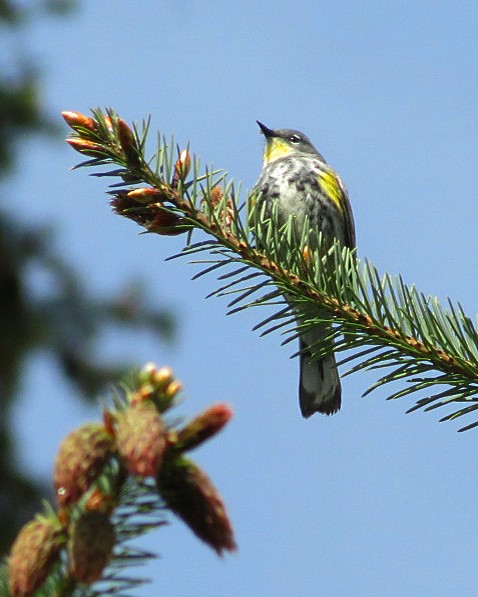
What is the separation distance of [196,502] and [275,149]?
5116 mm

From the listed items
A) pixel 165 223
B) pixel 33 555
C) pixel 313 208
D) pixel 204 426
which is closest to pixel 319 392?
pixel 313 208

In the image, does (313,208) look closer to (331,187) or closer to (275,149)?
(331,187)

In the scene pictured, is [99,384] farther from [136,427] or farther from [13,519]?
[136,427]

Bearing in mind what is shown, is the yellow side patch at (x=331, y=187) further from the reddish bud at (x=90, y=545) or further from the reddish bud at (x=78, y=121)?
the reddish bud at (x=90, y=545)

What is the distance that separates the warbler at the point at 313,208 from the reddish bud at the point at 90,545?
3.03 metres

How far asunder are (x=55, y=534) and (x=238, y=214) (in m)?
1.19

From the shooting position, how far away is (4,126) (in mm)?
9578

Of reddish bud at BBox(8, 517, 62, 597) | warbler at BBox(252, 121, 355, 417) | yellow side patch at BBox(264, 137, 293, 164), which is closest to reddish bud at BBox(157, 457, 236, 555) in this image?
reddish bud at BBox(8, 517, 62, 597)

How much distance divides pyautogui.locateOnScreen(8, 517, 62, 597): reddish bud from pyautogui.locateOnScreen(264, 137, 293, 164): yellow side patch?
5014 mm

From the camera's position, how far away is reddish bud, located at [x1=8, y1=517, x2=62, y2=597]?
1323 mm

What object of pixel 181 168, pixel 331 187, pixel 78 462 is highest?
pixel 331 187

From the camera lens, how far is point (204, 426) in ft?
4.71

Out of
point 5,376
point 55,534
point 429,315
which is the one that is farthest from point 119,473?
point 5,376

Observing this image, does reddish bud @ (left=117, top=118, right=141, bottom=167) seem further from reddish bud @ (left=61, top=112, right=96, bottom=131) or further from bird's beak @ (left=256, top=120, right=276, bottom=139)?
bird's beak @ (left=256, top=120, right=276, bottom=139)
